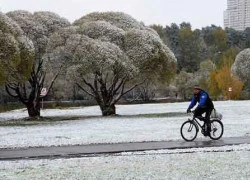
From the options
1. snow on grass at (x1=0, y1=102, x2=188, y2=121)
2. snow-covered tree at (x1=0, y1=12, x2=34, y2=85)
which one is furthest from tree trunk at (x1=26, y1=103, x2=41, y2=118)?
snow-covered tree at (x1=0, y1=12, x2=34, y2=85)

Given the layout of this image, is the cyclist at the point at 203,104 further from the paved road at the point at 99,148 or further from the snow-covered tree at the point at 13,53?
the snow-covered tree at the point at 13,53

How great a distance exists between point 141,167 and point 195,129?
6.74 metres

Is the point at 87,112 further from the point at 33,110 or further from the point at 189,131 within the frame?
the point at 189,131

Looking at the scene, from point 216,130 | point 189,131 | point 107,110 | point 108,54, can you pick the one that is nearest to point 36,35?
point 108,54

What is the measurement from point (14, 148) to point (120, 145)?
3562 mm

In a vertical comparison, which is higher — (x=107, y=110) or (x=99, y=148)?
(x=107, y=110)

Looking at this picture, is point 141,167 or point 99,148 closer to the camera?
point 141,167

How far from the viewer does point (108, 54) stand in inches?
1380

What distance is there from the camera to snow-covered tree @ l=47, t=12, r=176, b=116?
114ft

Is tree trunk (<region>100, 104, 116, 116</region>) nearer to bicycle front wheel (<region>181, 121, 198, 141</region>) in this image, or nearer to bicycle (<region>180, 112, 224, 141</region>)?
bicycle (<region>180, 112, 224, 141</region>)

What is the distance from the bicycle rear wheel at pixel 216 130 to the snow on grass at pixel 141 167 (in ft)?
12.3

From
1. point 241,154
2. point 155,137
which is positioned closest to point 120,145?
point 155,137

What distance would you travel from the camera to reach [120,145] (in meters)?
16.7

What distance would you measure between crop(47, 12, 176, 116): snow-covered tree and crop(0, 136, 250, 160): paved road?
1803 centimetres
